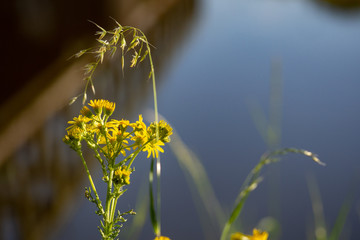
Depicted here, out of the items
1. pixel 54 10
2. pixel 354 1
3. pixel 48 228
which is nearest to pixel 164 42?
pixel 54 10

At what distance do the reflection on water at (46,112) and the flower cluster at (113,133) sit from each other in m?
1.74

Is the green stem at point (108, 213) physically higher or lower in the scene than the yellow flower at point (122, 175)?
lower

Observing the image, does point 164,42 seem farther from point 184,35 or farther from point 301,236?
point 301,236

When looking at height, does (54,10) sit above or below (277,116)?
above

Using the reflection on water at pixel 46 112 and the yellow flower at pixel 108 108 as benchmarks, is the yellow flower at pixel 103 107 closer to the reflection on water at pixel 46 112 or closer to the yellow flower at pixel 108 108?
the yellow flower at pixel 108 108

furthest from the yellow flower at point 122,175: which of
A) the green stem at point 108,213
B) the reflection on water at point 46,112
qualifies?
the reflection on water at point 46,112

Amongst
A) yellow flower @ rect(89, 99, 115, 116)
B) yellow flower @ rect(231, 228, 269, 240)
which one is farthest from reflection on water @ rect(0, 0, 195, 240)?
yellow flower @ rect(231, 228, 269, 240)

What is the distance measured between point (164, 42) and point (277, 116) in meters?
3.24

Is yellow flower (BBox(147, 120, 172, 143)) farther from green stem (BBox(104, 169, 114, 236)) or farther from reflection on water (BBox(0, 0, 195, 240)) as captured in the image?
reflection on water (BBox(0, 0, 195, 240))

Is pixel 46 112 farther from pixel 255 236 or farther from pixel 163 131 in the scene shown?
pixel 255 236

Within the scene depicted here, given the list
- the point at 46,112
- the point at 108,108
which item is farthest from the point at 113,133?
the point at 46,112

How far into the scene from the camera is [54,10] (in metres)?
2.85

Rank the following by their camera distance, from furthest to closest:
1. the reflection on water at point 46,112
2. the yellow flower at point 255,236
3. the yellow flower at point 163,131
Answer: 1. the reflection on water at point 46,112
2. the yellow flower at point 163,131
3. the yellow flower at point 255,236

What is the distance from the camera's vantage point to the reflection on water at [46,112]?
228 cm
